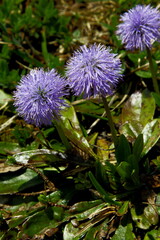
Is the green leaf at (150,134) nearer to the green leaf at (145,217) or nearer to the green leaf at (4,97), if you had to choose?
the green leaf at (145,217)

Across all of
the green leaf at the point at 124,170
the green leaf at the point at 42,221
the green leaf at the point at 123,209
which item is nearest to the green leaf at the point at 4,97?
the green leaf at the point at 42,221

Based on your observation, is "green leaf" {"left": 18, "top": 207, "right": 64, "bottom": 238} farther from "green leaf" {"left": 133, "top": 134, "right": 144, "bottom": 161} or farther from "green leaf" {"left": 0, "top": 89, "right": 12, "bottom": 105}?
"green leaf" {"left": 0, "top": 89, "right": 12, "bottom": 105}

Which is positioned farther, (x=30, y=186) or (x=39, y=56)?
(x=39, y=56)

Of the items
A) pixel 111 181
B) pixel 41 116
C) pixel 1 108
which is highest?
pixel 1 108

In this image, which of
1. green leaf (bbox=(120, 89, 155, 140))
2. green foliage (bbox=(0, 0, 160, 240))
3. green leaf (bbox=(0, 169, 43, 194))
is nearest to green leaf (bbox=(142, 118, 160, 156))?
green foliage (bbox=(0, 0, 160, 240))

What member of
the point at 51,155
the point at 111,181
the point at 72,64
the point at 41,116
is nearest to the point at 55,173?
the point at 51,155

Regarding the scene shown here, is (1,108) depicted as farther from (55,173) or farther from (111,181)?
(111,181)

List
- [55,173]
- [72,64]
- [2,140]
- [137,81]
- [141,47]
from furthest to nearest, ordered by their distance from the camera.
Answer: [137,81], [2,140], [55,173], [141,47], [72,64]
